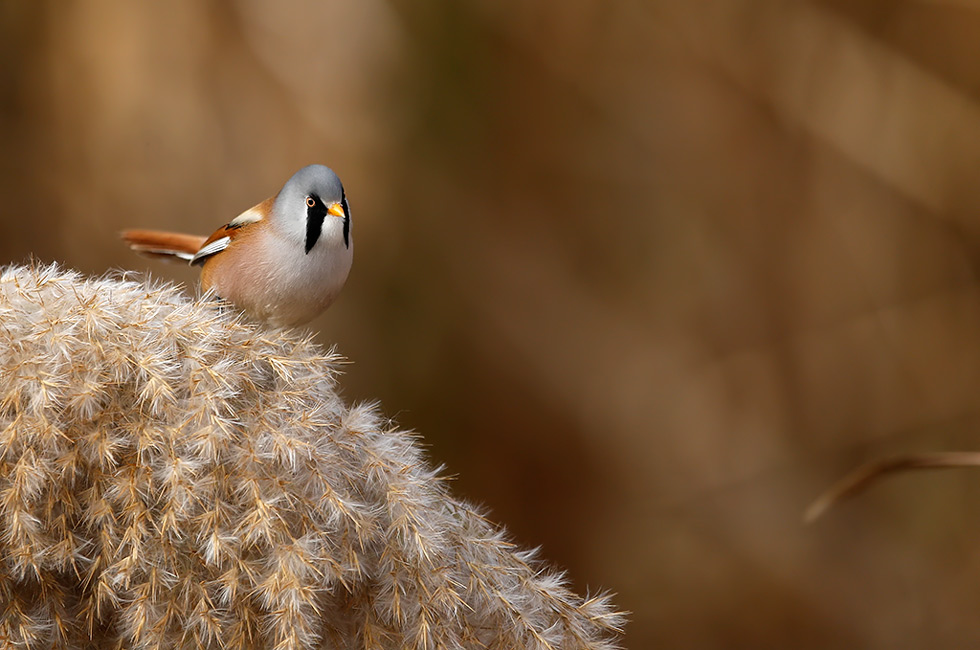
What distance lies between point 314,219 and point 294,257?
102 mm

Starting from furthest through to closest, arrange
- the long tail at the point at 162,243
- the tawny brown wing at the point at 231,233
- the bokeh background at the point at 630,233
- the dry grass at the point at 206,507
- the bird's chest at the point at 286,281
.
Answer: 1. the bokeh background at the point at 630,233
2. the long tail at the point at 162,243
3. the tawny brown wing at the point at 231,233
4. the bird's chest at the point at 286,281
5. the dry grass at the point at 206,507

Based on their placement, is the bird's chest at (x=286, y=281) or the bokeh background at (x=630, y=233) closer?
the bird's chest at (x=286, y=281)

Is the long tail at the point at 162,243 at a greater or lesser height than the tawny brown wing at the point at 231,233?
lesser

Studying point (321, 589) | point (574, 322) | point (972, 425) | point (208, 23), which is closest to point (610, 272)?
point (574, 322)

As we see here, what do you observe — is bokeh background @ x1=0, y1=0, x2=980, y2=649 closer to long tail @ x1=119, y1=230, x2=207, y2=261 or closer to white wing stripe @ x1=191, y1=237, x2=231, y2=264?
long tail @ x1=119, y1=230, x2=207, y2=261

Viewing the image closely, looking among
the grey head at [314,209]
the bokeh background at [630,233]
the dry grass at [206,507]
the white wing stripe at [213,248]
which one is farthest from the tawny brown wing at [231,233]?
the bokeh background at [630,233]

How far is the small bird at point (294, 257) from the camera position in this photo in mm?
1831

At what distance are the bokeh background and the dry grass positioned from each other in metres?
2.48

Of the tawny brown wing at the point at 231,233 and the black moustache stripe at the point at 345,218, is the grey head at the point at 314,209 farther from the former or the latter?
the tawny brown wing at the point at 231,233

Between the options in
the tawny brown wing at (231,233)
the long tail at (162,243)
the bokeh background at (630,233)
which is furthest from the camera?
the bokeh background at (630,233)

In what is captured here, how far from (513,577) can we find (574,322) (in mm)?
2583

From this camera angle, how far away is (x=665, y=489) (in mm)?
3793

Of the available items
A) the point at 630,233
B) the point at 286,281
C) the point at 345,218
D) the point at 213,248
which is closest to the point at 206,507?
the point at 286,281

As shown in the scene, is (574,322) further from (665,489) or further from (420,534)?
(420,534)
